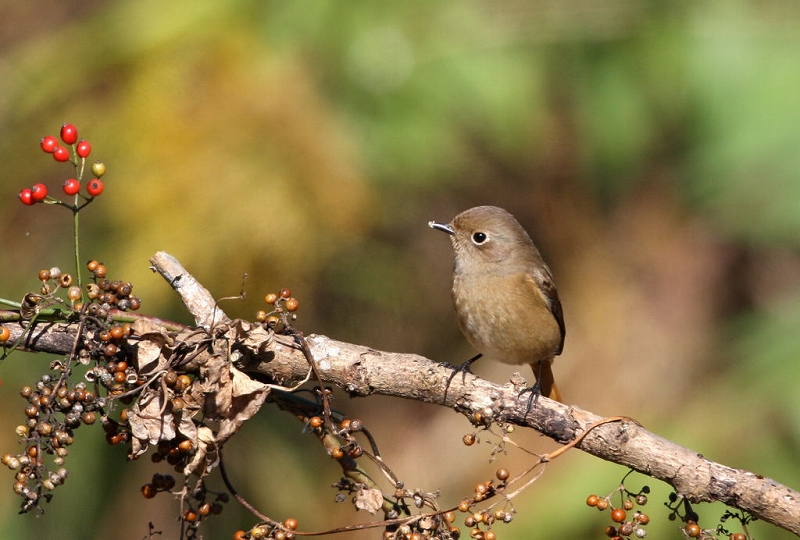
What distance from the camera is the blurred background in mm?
4781

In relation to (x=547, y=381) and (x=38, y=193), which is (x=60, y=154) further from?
(x=547, y=381)

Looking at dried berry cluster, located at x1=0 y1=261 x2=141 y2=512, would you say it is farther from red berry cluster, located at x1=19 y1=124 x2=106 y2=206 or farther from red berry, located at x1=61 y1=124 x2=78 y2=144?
red berry, located at x1=61 y1=124 x2=78 y2=144

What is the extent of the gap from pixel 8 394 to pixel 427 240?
100 inches

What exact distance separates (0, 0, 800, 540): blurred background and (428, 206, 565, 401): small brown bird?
0.64m

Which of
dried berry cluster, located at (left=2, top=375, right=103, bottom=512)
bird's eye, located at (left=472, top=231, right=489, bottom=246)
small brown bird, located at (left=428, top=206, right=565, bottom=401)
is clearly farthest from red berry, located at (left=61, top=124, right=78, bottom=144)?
bird's eye, located at (left=472, top=231, right=489, bottom=246)

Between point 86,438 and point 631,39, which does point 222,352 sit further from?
point 631,39

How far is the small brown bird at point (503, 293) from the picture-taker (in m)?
4.43

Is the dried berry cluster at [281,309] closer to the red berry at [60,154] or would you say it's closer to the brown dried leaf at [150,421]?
the brown dried leaf at [150,421]

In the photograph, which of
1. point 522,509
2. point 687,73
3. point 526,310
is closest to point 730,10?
point 687,73

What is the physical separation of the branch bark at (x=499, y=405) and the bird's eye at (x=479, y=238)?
5.39 ft

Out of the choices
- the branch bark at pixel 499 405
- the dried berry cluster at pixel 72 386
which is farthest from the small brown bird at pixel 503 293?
the dried berry cluster at pixel 72 386

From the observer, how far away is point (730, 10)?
521 centimetres

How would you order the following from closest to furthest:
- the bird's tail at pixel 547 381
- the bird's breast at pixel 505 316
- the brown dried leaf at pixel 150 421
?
the brown dried leaf at pixel 150 421 → the bird's breast at pixel 505 316 → the bird's tail at pixel 547 381

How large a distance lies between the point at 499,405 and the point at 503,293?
59.5 inches
